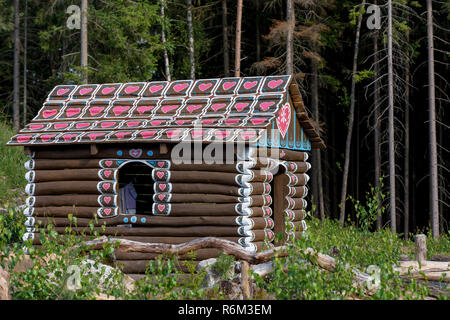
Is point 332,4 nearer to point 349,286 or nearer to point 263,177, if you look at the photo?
point 263,177

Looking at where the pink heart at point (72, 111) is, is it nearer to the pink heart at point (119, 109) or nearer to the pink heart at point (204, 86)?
the pink heart at point (119, 109)

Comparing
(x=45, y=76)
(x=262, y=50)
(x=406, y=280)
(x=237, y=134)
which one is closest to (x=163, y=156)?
(x=237, y=134)

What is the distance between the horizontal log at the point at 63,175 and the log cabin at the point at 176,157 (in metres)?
0.02

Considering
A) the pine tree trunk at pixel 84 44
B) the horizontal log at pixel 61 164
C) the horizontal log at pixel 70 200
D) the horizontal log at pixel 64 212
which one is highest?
the pine tree trunk at pixel 84 44

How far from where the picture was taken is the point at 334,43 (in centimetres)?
2666

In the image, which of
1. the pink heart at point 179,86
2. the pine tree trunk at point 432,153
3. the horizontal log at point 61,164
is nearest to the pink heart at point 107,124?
the horizontal log at point 61,164

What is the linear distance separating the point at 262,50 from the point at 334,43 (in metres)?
4.17

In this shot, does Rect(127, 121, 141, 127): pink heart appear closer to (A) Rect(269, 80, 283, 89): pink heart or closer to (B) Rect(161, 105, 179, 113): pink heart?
(B) Rect(161, 105, 179, 113): pink heart

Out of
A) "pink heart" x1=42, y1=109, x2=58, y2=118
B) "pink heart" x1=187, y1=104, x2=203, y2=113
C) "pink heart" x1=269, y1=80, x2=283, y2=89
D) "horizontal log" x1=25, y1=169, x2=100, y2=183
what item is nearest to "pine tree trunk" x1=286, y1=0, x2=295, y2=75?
"pink heart" x1=269, y1=80, x2=283, y2=89

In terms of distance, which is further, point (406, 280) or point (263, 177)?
point (263, 177)

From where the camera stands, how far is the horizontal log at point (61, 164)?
13664 mm

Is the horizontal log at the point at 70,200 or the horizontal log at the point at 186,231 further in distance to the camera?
the horizontal log at the point at 70,200

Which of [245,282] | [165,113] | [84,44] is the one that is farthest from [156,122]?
[84,44]

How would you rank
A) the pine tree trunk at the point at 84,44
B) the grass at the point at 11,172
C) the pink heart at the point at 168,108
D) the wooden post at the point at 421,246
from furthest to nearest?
the pine tree trunk at the point at 84,44, the grass at the point at 11,172, the pink heart at the point at 168,108, the wooden post at the point at 421,246
